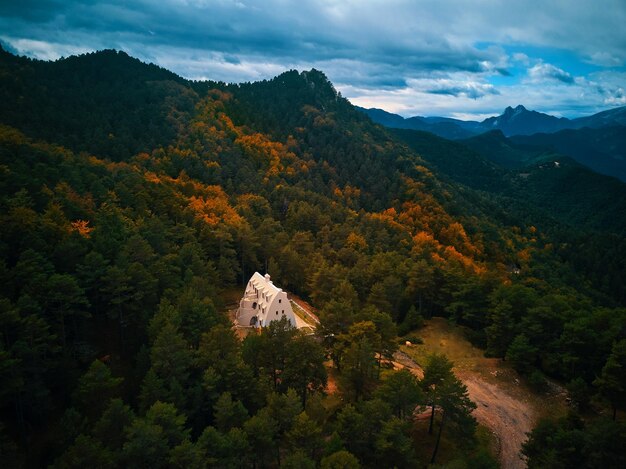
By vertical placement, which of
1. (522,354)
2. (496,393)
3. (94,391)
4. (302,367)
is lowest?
(496,393)

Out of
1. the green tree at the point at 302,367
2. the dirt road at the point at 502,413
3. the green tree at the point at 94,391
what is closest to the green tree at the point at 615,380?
the dirt road at the point at 502,413

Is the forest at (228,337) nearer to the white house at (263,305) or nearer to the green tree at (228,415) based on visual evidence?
the green tree at (228,415)

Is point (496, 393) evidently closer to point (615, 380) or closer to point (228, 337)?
point (615, 380)

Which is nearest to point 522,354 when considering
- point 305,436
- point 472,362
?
point 472,362

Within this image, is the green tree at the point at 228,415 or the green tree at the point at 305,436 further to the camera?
the green tree at the point at 228,415

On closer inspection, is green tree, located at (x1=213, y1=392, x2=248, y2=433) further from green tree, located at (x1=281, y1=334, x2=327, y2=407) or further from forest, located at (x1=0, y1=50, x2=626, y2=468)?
green tree, located at (x1=281, y1=334, x2=327, y2=407)

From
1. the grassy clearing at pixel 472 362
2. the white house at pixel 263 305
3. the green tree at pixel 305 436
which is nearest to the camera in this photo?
the green tree at pixel 305 436

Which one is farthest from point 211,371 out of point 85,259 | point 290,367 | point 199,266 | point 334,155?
point 334,155

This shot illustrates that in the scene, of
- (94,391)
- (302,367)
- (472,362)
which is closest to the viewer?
(94,391)

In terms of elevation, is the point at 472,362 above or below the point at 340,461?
below
